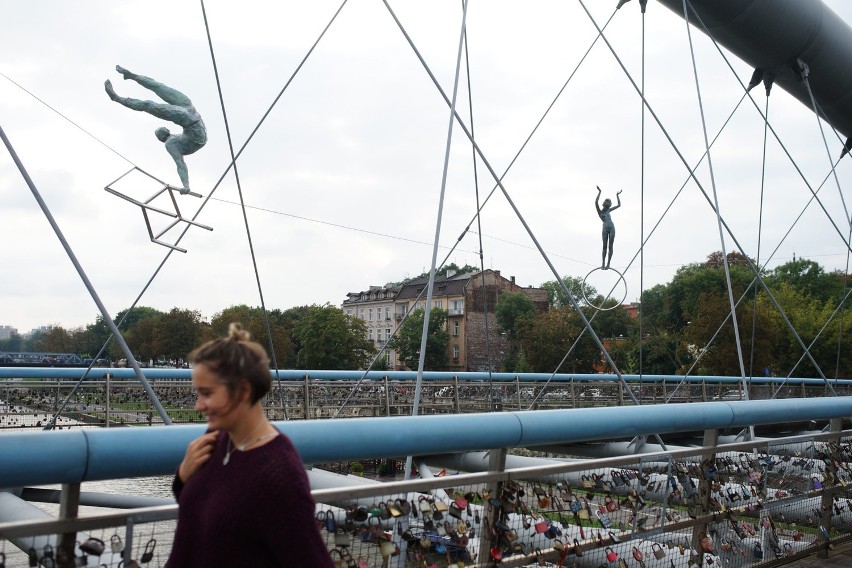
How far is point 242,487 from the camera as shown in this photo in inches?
80.8

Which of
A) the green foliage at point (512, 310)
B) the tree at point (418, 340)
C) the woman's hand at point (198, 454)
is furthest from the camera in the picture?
the green foliage at point (512, 310)

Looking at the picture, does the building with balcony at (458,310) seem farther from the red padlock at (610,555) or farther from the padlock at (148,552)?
the padlock at (148,552)

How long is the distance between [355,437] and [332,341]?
174 feet

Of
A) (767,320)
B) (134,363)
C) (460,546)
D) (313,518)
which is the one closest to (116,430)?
(313,518)

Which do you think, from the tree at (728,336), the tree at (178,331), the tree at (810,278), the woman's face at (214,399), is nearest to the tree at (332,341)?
the tree at (178,331)

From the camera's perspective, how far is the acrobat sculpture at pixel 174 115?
6.64 m

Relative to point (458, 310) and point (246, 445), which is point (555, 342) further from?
point (246, 445)

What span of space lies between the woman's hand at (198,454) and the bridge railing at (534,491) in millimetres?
520

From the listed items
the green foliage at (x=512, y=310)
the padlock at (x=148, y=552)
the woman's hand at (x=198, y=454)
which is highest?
the green foliage at (x=512, y=310)

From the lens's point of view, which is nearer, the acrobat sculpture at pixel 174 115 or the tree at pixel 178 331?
the acrobat sculpture at pixel 174 115

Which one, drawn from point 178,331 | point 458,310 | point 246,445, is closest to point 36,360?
point 178,331

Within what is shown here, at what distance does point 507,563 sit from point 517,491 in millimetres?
304

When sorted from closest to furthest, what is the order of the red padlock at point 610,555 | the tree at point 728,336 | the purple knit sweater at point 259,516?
1. the purple knit sweater at point 259,516
2. the red padlock at point 610,555
3. the tree at point 728,336

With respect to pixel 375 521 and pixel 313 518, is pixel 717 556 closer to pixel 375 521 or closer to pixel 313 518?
pixel 375 521
